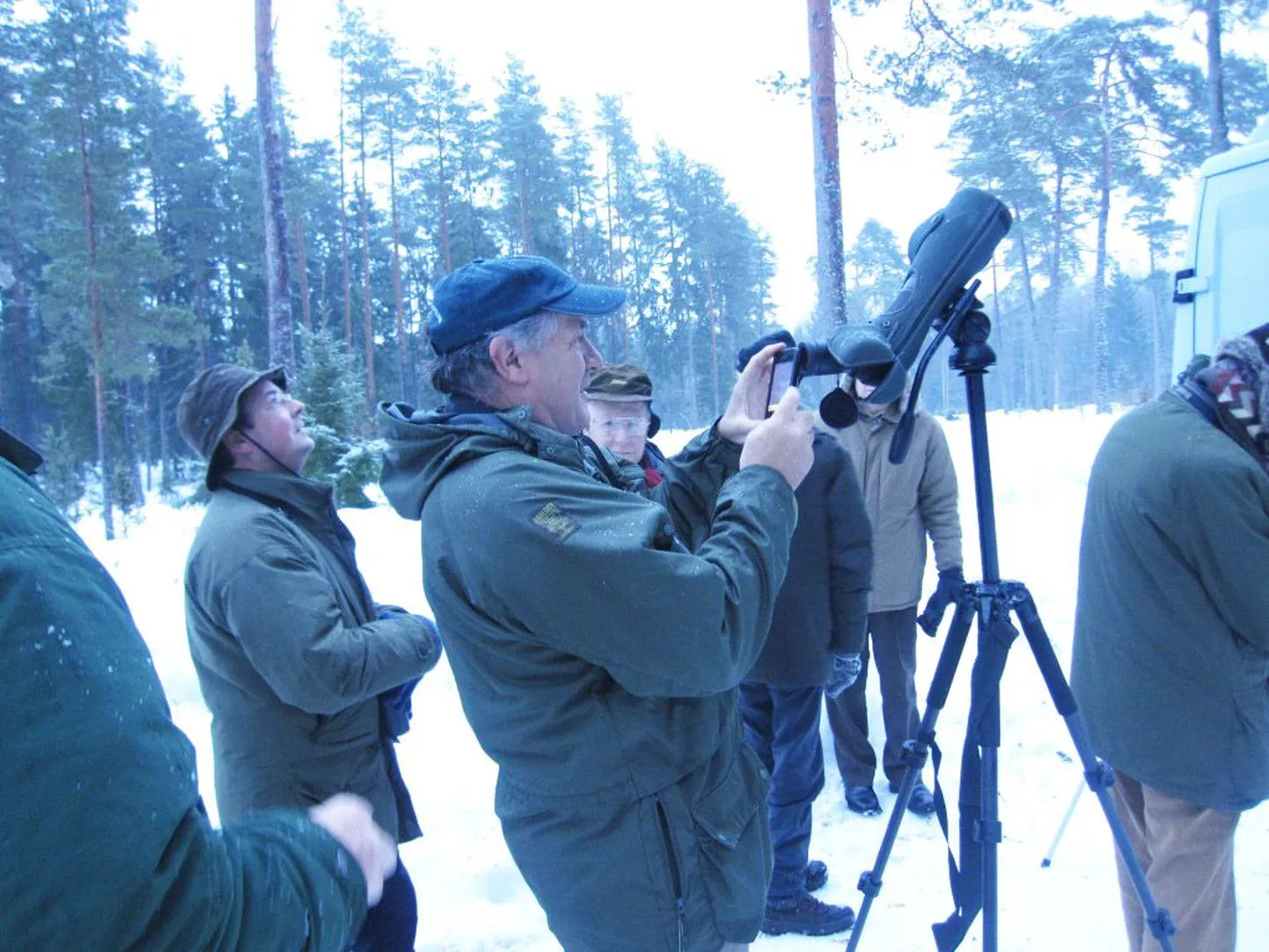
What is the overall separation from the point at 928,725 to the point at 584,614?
1.15 meters

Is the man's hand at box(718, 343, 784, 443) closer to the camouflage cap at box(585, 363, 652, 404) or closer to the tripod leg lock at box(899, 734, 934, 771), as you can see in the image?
the tripod leg lock at box(899, 734, 934, 771)

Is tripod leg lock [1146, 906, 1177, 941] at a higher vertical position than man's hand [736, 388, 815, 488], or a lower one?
lower

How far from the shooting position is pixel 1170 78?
19391 mm

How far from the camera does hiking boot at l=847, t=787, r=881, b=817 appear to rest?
3721 millimetres

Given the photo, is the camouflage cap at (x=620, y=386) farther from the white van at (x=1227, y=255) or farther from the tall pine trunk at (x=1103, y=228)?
the tall pine trunk at (x=1103, y=228)

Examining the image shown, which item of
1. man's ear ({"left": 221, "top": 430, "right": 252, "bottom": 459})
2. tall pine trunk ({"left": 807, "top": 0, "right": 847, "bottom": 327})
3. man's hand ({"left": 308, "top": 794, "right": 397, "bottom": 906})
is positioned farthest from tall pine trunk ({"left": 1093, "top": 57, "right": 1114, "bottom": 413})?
man's hand ({"left": 308, "top": 794, "right": 397, "bottom": 906})

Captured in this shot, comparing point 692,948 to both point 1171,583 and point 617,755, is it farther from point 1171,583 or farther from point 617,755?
point 1171,583

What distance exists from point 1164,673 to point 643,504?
145 cm

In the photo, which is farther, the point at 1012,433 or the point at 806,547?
the point at 1012,433

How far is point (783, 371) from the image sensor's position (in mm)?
1735

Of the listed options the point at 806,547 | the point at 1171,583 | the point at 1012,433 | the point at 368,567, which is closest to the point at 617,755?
the point at 1171,583

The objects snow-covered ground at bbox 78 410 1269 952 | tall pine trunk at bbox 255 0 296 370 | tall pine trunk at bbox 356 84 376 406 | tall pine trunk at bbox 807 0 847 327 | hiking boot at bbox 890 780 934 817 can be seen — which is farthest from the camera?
tall pine trunk at bbox 356 84 376 406

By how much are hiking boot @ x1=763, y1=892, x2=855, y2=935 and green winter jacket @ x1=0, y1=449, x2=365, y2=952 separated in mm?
2555

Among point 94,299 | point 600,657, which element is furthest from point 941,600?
point 94,299
